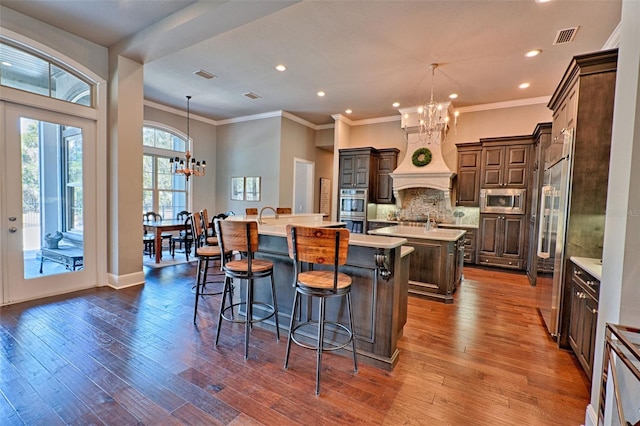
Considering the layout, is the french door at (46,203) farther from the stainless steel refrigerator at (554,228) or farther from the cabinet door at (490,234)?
the cabinet door at (490,234)

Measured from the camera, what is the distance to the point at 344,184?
7297 millimetres

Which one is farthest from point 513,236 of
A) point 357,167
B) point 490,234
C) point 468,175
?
point 357,167

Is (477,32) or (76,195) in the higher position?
(477,32)

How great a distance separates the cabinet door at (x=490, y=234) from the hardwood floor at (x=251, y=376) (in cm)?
273

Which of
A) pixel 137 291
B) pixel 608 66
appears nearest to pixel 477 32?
pixel 608 66

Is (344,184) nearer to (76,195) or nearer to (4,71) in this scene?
(76,195)

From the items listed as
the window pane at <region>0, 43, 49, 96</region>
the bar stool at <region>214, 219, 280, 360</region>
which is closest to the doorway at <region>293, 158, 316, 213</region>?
the window pane at <region>0, 43, 49, 96</region>

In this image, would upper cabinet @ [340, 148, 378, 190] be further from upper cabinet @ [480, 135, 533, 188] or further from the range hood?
upper cabinet @ [480, 135, 533, 188]

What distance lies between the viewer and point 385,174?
715 cm

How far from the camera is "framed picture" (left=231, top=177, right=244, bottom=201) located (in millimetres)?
7771

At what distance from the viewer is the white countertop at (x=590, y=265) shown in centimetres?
201

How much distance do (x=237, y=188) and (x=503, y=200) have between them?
20.4ft

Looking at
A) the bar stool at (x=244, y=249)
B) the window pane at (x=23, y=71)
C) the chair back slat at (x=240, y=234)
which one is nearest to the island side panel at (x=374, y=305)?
the bar stool at (x=244, y=249)

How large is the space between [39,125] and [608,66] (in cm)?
591
